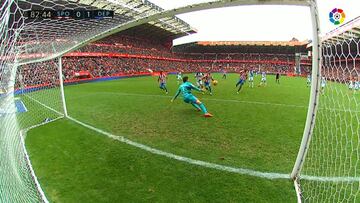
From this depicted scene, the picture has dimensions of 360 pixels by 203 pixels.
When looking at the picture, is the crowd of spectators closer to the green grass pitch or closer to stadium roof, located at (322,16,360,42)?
the green grass pitch

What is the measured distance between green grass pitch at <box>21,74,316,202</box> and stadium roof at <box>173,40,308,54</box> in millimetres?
60542

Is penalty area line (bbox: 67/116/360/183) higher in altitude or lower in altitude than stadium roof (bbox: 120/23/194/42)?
lower

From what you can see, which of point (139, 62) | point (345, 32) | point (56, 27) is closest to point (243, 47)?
point (139, 62)

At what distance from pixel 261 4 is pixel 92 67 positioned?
39408mm

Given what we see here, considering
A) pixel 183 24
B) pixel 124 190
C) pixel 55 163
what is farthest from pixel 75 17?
pixel 183 24

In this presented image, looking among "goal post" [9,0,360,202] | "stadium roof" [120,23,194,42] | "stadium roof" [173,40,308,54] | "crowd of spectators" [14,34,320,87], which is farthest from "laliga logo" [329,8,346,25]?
"stadium roof" [173,40,308,54]

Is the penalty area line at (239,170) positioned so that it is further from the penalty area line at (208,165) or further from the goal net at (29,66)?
the goal net at (29,66)

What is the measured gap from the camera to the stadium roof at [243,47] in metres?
67.1

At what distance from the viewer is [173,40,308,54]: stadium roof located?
6712cm

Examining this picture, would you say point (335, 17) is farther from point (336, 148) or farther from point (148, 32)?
point (148, 32)

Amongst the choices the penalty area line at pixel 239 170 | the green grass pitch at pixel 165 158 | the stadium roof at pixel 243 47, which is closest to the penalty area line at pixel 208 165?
the penalty area line at pixel 239 170

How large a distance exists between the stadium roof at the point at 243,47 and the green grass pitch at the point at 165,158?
60.5 m

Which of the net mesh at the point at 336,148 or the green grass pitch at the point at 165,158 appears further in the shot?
the green grass pitch at the point at 165,158

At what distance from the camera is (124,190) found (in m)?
4.76
